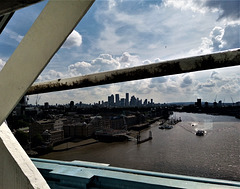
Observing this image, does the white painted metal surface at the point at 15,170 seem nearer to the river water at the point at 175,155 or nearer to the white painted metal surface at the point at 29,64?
the white painted metal surface at the point at 29,64

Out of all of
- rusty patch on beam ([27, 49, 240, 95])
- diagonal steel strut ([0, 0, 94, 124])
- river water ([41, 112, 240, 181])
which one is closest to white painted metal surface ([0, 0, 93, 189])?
diagonal steel strut ([0, 0, 94, 124])

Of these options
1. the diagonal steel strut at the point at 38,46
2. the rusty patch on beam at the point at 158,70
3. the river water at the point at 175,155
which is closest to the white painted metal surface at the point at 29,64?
the diagonal steel strut at the point at 38,46

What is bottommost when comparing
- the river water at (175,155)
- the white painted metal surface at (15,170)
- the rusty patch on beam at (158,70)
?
the river water at (175,155)

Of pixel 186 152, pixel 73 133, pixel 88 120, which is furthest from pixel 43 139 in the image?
pixel 186 152

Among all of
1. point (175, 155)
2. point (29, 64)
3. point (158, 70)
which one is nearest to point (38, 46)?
point (29, 64)

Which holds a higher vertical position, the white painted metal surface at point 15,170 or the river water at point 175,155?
the white painted metal surface at point 15,170

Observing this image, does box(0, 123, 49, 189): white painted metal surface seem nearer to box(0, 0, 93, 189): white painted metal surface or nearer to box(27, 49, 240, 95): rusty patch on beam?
box(0, 0, 93, 189): white painted metal surface
